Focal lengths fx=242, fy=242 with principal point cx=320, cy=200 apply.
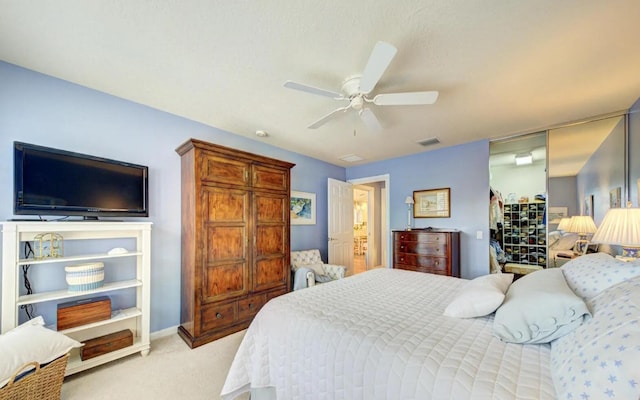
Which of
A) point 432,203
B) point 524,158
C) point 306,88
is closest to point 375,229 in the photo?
point 432,203

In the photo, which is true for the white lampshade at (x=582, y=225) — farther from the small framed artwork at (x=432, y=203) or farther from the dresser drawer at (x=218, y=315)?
the dresser drawer at (x=218, y=315)

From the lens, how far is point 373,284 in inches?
85.4

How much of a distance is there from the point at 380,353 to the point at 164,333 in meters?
2.72

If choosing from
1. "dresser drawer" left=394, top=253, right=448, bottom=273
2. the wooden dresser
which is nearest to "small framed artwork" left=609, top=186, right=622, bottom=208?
the wooden dresser

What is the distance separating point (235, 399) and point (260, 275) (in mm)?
1400

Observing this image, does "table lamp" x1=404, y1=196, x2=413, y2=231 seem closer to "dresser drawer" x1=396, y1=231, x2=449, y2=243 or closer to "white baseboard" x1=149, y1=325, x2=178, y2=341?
"dresser drawer" x1=396, y1=231, x2=449, y2=243

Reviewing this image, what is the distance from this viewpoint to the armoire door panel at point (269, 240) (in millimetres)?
3108

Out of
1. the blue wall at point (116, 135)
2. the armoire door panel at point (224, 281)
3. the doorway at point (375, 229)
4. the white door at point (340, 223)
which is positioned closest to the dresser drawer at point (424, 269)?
the white door at point (340, 223)

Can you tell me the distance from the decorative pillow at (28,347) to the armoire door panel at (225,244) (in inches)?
46.6

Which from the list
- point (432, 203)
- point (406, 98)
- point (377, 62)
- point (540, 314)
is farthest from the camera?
point (432, 203)

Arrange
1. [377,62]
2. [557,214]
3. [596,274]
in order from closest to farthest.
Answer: [596,274]
[377,62]
[557,214]

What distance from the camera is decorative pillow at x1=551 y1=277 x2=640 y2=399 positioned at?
672 mm

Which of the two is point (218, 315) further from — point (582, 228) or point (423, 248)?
point (582, 228)

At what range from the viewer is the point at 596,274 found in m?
1.26
